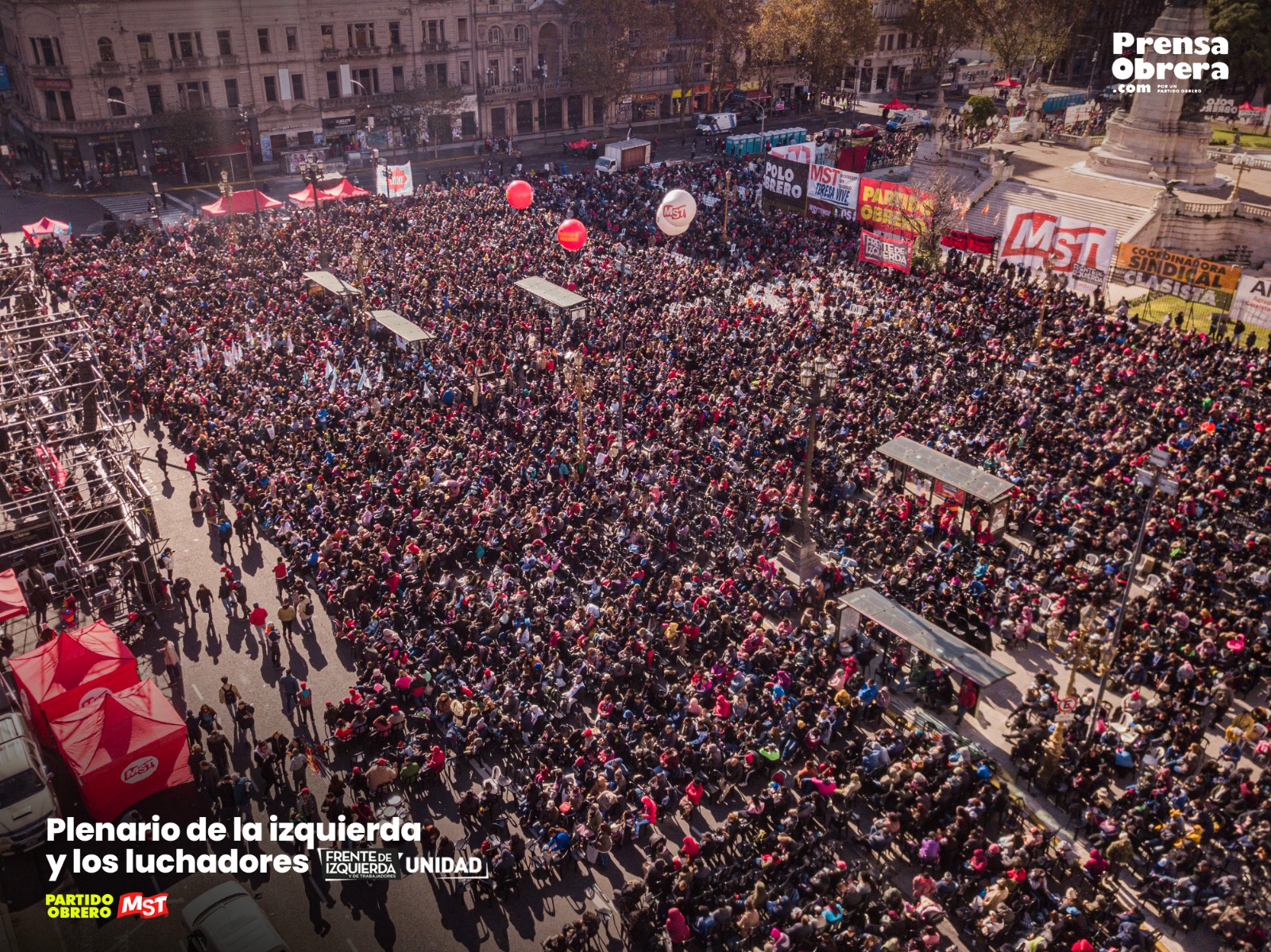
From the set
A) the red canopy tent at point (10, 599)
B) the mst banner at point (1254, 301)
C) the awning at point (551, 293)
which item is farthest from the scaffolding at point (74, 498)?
the mst banner at point (1254, 301)

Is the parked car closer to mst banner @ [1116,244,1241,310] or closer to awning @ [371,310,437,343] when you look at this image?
awning @ [371,310,437,343]

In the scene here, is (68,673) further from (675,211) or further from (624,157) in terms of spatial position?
(624,157)

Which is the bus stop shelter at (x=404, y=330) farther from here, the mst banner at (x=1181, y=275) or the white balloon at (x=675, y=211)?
the mst banner at (x=1181, y=275)

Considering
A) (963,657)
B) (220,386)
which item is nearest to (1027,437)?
(963,657)

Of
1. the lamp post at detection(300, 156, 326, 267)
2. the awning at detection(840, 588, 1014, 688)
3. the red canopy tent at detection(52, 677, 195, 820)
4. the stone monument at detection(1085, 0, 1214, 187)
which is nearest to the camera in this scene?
the red canopy tent at detection(52, 677, 195, 820)

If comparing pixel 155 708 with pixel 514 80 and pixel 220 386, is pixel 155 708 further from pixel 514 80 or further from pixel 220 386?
pixel 514 80

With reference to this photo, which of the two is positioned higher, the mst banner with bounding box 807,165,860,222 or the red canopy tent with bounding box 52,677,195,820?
the mst banner with bounding box 807,165,860,222

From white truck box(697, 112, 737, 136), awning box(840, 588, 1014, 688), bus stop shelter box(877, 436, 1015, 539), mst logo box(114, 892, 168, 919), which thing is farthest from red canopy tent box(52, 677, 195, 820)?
white truck box(697, 112, 737, 136)
